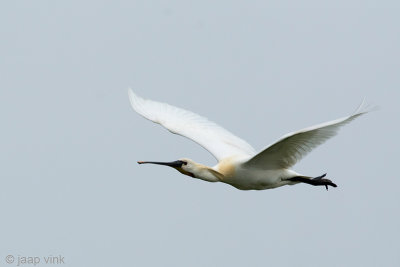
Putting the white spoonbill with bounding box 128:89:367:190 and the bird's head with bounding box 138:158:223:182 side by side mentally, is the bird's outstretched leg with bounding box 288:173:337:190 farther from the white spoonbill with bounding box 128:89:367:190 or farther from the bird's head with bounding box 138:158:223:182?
the bird's head with bounding box 138:158:223:182

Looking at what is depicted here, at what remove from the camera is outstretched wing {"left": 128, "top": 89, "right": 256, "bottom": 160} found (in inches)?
819

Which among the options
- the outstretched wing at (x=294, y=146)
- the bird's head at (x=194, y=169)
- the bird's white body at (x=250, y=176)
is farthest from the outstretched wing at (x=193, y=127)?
the outstretched wing at (x=294, y=146)

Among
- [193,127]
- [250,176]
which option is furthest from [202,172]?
[193,127]

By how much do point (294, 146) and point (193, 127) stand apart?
13.4ft

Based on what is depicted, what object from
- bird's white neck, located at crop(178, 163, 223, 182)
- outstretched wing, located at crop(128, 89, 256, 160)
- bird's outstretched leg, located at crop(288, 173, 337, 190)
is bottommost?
bird's outstretched leg, located at crop(288, 173, 337, 190)

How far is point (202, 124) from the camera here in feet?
71.4

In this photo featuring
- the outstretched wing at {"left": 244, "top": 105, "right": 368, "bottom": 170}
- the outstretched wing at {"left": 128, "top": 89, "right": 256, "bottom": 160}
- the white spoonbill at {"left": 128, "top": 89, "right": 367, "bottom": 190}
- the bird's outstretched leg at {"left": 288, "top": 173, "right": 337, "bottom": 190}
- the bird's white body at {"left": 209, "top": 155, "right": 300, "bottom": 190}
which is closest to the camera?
the outstretched wing at {"left": 244, "top": 105, "right": 368, "bottom": 170}

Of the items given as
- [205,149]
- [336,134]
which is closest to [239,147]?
[205,149]

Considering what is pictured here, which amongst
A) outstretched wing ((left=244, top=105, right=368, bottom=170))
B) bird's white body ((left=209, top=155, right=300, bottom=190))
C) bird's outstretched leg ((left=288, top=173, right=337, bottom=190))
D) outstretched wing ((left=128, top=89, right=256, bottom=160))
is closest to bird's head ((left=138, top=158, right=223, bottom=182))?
bird's white body ((left=209, top=155, right=300, bottom=190))

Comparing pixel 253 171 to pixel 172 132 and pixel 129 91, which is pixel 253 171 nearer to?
pixel 172 132

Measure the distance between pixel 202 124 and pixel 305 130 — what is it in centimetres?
584

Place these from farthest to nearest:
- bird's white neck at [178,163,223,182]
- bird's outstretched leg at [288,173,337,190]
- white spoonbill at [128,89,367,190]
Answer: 1. bird's white neck at [178,163,223,182]
2. bird's outstretched leg at [288,173,337,190]
3. white spoonbill at [128,89,367,190]

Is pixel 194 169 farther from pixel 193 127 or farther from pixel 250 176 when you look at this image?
pixel 193 127

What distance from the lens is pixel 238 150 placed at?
20672mm
